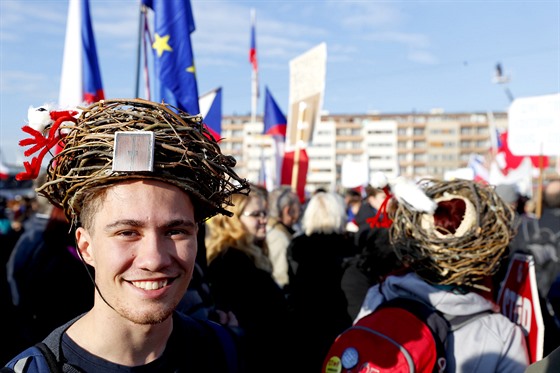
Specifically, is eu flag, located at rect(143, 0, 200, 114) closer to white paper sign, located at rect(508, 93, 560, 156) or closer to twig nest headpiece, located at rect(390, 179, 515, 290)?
twig nest headpiece, located at rect(390, 179, 515, 290)

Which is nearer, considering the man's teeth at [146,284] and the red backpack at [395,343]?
the man's teeth at [146,284]

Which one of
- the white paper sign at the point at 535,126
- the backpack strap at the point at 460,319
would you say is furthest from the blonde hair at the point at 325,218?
the backpack strap at the point at 460,319

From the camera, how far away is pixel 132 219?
1.90 meters

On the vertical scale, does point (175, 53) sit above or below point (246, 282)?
above

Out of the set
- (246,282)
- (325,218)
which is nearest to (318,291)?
(325,218)

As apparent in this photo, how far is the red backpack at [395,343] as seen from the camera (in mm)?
2523

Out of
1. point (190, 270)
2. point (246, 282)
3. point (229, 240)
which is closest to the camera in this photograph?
point (190, 270)

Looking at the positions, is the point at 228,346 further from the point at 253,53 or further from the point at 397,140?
the point at 397,140

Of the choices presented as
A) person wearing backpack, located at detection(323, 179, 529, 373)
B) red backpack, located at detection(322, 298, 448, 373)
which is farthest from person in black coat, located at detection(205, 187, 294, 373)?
red backpack, located at detection(322, 298, 448, 373)

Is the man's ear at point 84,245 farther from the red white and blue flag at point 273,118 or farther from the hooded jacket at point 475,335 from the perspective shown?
the red white and blue flag at point 273,118

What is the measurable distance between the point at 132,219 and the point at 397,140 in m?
151

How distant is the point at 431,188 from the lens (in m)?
3.34

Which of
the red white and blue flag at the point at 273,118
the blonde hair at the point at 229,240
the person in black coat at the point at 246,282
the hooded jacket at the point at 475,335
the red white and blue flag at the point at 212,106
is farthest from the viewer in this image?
the red white and blue flag at the point at 273,118

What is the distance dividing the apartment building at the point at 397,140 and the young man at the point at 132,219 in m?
140
